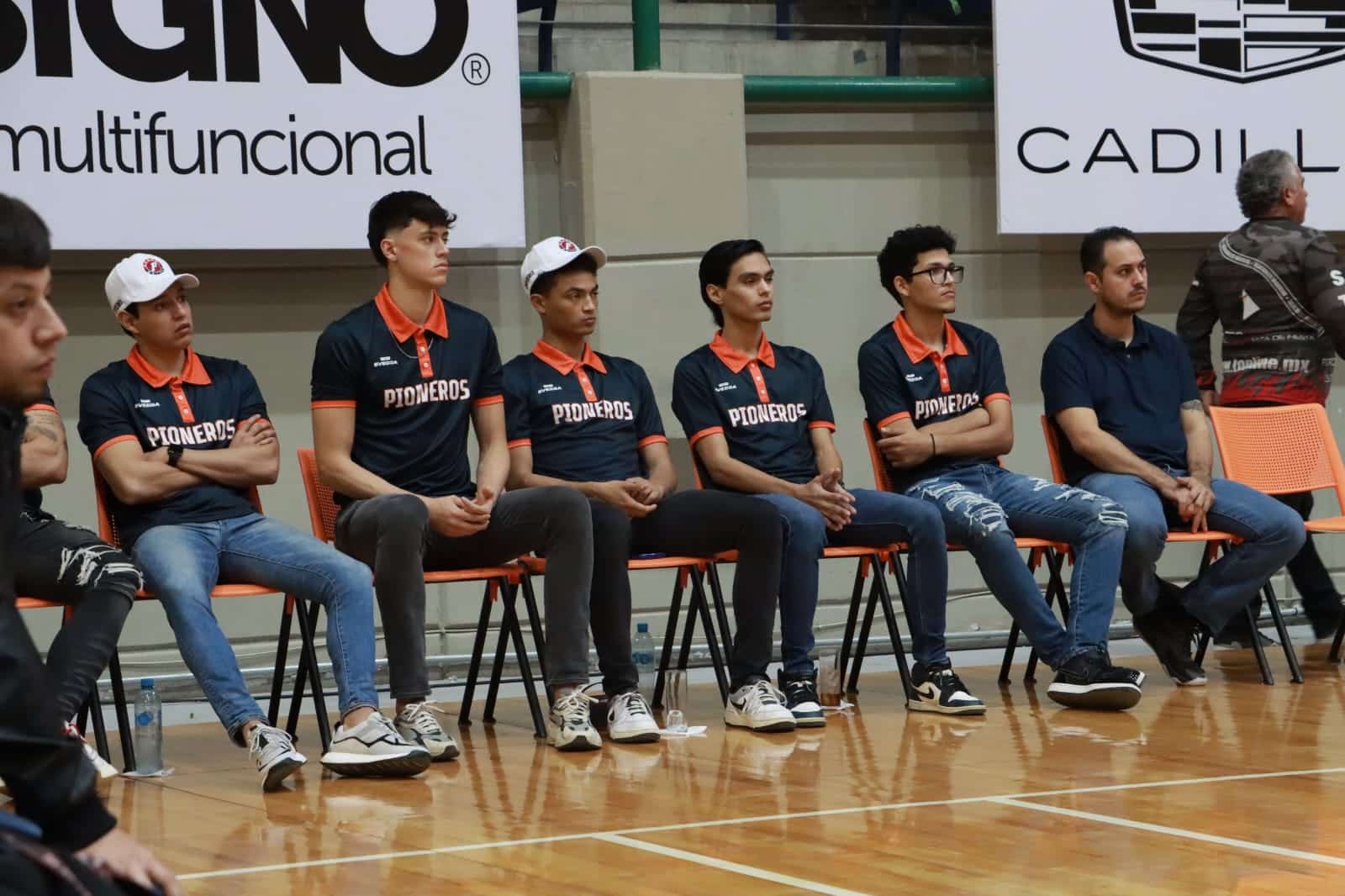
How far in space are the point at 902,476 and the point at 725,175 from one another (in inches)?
54.4

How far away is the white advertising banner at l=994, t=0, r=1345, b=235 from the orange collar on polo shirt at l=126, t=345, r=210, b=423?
3.03m

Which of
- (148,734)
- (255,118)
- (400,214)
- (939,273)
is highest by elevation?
(255,118)

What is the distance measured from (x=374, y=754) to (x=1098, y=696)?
6.85 feet

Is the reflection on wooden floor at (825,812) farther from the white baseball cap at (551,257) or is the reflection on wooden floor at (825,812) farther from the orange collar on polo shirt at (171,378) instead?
the white baseball cap at (551,257)

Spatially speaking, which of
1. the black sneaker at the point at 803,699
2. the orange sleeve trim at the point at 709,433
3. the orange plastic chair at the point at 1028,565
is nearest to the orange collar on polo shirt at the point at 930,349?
the orange plastic chair at the point at 1028,565

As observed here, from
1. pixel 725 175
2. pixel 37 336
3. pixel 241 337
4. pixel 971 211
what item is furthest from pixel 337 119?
pixel 37 336

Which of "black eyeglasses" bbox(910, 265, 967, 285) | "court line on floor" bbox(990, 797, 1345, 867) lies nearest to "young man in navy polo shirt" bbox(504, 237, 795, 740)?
"black eyeglasses" bbox(910, 265, 967, 285)

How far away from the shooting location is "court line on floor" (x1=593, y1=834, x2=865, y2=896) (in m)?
3.01

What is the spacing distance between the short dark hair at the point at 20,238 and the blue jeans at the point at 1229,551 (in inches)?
169

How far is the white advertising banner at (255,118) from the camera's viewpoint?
5543 mm

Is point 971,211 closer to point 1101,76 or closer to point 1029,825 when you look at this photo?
point 1101,76

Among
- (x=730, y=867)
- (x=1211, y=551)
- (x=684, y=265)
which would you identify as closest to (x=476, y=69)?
(x=684, y=265)

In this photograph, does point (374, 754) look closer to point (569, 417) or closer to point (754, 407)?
point (569, 417)

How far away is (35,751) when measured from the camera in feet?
5.18
